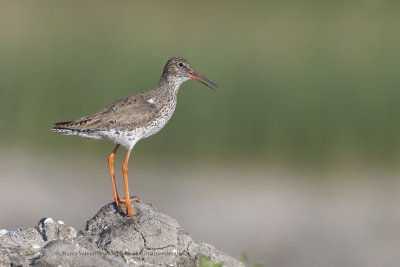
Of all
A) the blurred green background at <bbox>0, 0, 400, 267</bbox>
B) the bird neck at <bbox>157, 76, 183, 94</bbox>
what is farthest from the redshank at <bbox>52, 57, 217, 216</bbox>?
the blurred green background at <bbox>0, 0, 400, 267</bbox>

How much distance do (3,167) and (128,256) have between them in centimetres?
869

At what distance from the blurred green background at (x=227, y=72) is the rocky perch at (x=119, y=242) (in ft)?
24.2

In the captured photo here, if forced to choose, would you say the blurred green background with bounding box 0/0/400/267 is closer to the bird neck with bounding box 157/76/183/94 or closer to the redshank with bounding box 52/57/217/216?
the bird neck with bounding box 157/76/183/94

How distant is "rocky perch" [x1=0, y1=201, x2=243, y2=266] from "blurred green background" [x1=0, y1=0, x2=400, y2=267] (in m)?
5.45

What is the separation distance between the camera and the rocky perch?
641cm

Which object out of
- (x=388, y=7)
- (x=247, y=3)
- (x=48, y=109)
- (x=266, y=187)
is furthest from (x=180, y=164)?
(x=388, y=7)

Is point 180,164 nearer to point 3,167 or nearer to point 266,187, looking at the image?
point 266,187

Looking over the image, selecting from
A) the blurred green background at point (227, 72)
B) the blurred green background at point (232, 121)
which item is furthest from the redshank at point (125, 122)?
the blurred green background at point (227, 72)

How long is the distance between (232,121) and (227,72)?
0.90 m

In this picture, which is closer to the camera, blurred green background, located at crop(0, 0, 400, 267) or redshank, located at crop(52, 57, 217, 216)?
redshank, located at crop(52, 57, 217, 216)

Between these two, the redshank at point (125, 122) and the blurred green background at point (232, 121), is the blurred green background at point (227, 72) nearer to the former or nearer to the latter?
the blurred green background at point (232, 121)

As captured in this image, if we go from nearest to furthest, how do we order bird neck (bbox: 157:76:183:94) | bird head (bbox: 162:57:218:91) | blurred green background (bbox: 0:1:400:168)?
bird neck (bbox: 157:76:183:94) < bird head (bbox: 162:57:218:91) < blurred green background (bbox: 0:1:400:168)

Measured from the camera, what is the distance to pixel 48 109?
15375 millimetres

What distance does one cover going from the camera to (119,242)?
693 cm
